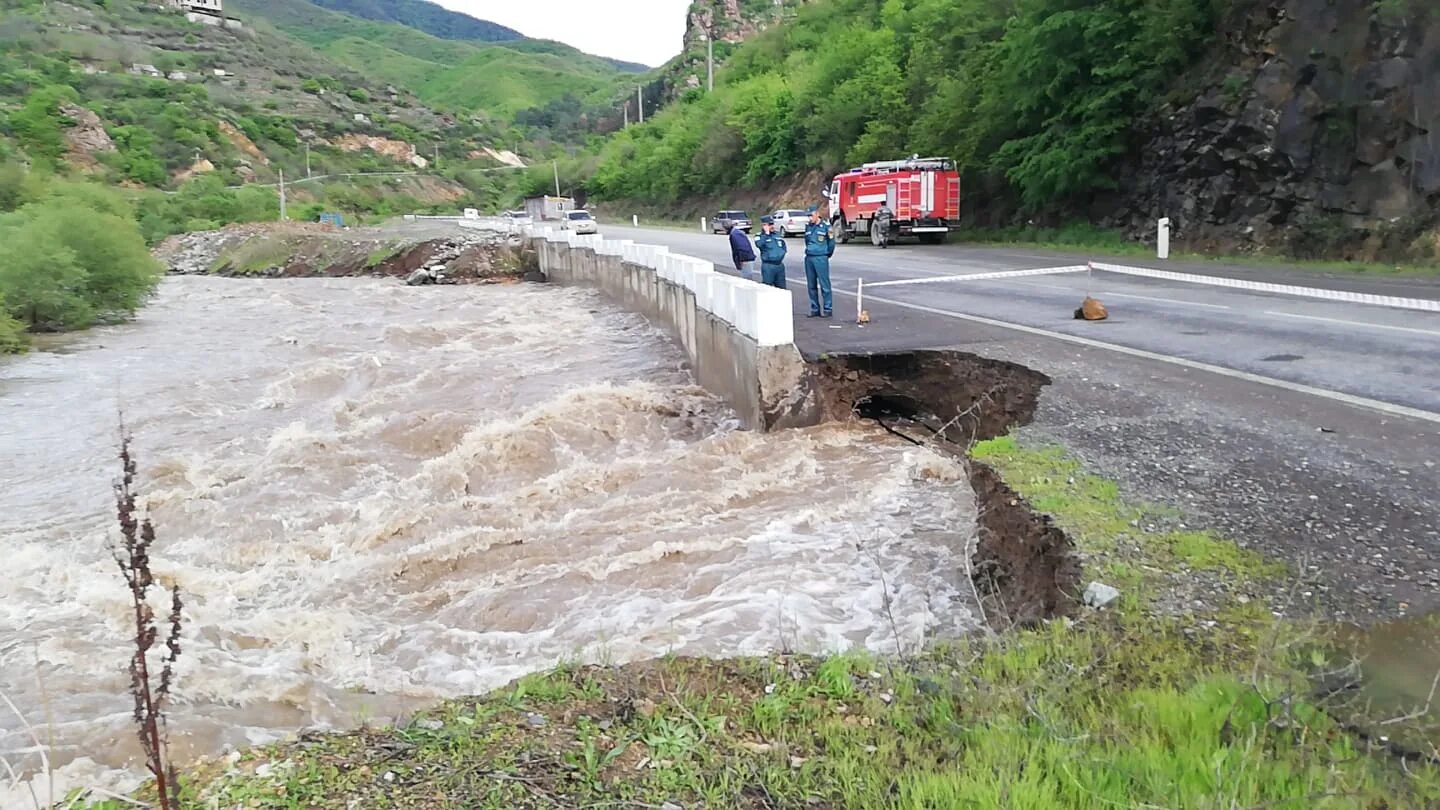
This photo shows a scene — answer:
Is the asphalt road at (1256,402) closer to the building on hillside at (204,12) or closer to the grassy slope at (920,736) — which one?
the grassy slope at (920,736)

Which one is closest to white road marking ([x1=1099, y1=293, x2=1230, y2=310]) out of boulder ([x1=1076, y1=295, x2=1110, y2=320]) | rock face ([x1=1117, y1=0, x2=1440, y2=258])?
boulder ([x1=1076, y1=295, x2=1110, y2=320])

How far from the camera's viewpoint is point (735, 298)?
11750 mm

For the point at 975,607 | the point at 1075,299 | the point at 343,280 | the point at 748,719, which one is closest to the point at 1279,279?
the point at 1075,299

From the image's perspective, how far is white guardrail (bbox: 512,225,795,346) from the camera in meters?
10.6

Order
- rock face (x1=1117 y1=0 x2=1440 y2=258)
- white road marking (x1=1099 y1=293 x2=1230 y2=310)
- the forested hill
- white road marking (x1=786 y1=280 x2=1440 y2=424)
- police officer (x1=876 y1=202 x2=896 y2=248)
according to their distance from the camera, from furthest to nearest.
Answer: police officer (x1=876 y1=202 x2=896 y2=248) → the forested hill → rock face (x1=1117 y1=0 x2=1440 y2=258) → white road marking (x1=1099 y1=293 x2=1230 y2=310) → white road marking (x1=786 y1=280 x2=1440 y2=424)

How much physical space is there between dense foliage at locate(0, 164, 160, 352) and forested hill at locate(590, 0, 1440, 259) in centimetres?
2577

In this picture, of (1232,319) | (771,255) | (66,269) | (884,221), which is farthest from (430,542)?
(884,221)

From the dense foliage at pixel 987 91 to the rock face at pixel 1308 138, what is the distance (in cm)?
124

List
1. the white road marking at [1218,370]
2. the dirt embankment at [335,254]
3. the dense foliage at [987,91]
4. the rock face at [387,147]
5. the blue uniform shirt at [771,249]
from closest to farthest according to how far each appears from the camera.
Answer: the white road marking at [1218,370] < the blue uniform shirt at [771,249] < the dense foliage at [987,91] < the dirt embankment at [335,254] < the rock face at [387,147]

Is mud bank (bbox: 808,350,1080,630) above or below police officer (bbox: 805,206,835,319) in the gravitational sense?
below

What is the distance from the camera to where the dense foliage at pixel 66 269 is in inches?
1038

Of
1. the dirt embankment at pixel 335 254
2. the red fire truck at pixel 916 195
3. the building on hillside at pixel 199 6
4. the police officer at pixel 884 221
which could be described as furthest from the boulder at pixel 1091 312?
the building on hillside at pixel 199 6

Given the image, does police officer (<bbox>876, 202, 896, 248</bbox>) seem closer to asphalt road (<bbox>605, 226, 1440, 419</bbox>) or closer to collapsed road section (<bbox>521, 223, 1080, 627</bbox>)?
asphalt road (<bbox>605, 226, 1440, 419</bbox>)

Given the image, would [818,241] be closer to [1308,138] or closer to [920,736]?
[920,736]
